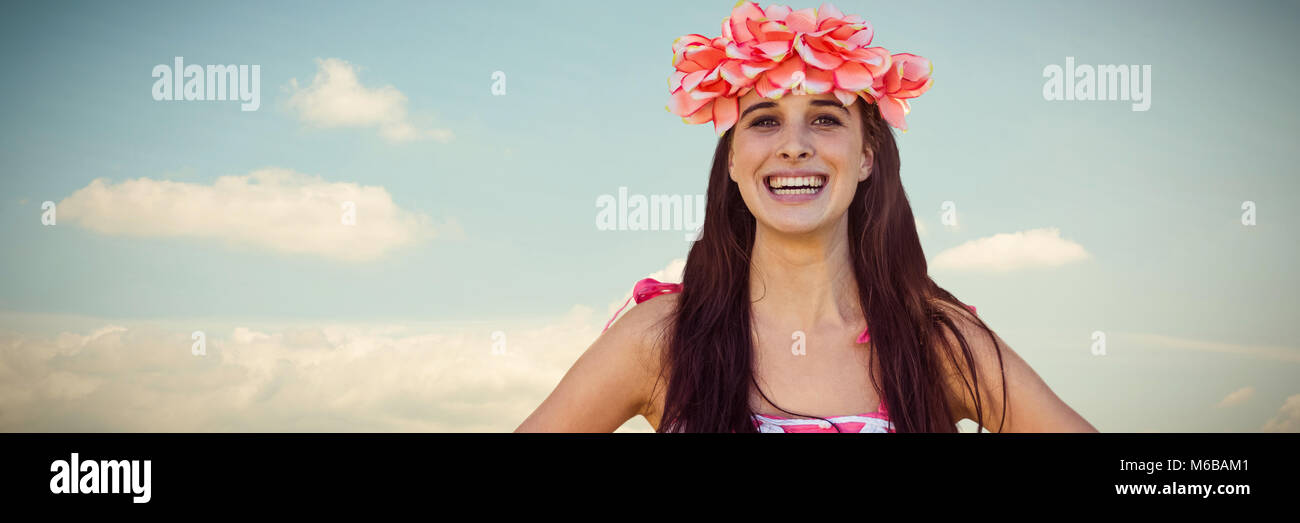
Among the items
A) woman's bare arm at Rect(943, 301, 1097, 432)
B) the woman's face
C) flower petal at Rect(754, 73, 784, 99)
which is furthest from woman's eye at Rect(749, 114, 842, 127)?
woman's bare arm at Rect(943, 301, 1097, 432)

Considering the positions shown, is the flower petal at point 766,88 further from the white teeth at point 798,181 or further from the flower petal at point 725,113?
the white teeth at point 798,181

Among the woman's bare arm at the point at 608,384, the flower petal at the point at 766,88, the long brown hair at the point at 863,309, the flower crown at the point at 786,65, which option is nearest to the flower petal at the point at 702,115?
the flower crown at the point at 786,65

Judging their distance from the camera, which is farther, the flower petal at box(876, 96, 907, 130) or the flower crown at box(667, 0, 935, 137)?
the flower petal at box(876, 96, 907, 130)

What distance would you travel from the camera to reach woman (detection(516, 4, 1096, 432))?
419 cm

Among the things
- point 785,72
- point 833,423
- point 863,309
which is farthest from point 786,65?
point 833,423

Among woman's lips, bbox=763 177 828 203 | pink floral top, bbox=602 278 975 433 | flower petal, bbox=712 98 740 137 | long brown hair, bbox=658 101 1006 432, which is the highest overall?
flower petal, bbox=712 98 740 137

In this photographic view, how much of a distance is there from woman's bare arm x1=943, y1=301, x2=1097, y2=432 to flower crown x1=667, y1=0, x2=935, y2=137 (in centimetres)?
95

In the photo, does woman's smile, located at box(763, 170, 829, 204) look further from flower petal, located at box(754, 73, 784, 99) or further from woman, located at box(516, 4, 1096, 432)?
flower petal, located at box(754, 73, 784, 99)

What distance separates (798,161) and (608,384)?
1161mm

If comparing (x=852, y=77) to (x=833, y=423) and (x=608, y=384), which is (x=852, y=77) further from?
(x=608, y=384)
